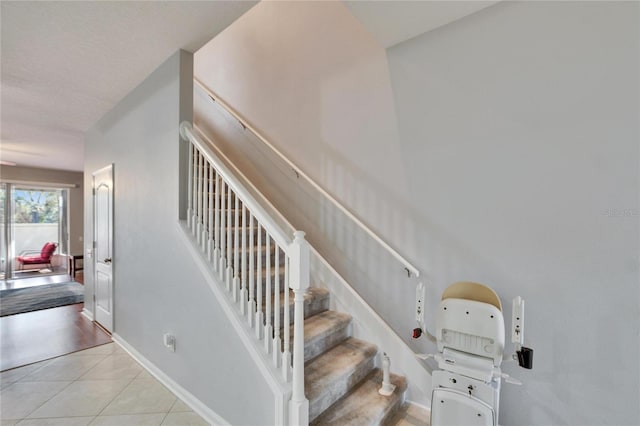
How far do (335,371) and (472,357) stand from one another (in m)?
0.88

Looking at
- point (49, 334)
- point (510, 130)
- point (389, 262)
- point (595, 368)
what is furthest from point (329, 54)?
point (49, 334)

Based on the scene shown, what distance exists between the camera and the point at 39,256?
725 centimetres

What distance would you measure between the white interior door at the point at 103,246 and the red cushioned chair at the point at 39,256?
16.4 ft

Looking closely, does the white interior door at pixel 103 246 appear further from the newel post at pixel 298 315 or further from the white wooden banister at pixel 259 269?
the newel post at pixel 298 315

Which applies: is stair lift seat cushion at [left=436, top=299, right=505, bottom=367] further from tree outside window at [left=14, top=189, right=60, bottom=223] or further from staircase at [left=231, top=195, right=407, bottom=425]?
tree outside window at [left=14, top=189, right=60, bottom=223]

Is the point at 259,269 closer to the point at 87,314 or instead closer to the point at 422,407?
the point at 422,407

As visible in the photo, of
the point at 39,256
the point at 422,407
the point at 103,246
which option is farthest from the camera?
the point at 39,256

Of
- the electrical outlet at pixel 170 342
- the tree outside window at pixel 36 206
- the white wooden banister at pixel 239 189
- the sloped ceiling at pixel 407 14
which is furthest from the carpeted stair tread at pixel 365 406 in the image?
the tree outside window at pixel 36 206

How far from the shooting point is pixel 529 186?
72.9 inches

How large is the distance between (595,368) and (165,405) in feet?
9.49

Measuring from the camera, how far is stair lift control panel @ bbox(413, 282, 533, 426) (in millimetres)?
1547

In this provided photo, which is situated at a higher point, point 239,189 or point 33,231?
point 239,189

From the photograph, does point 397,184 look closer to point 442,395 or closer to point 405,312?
point 405,312

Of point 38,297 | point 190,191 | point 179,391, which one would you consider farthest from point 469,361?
point 38,297
